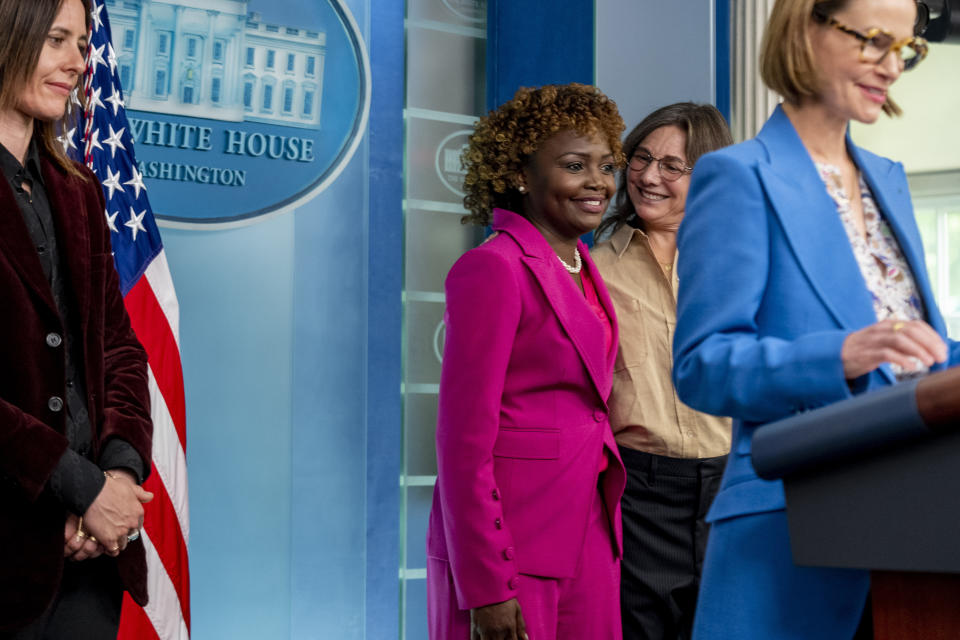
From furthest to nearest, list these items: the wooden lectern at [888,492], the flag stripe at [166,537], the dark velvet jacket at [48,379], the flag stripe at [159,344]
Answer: the flag stripe at [159,344] < the flag stripe at [166,537] < the dark velvet jacket at [48,379] < the wooden lectern at [888,492]

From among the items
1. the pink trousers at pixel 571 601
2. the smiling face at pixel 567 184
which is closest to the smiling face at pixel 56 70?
the smiling face at pixel 567 184

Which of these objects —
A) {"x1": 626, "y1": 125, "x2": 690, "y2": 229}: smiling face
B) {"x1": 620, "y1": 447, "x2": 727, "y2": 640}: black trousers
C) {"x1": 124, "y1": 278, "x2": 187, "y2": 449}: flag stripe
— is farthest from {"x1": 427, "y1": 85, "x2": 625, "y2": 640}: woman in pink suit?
{"x1": 124, "y1": 278, "x2": 187, "y2": 449}: flag stripe

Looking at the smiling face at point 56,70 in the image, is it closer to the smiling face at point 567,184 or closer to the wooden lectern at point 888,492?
the smiling face at point 567,184

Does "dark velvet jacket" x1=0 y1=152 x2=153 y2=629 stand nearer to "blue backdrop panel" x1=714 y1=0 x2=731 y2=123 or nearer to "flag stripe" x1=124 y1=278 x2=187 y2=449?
"flag stripe" x1=124 y1=278 x2=187 y2=449

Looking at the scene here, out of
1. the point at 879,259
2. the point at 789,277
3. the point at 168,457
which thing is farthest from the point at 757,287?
the point at 168,457

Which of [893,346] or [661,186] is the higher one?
[661,186]

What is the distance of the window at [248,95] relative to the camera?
335 centimetres

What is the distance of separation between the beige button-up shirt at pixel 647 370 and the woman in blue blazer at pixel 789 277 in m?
1.12

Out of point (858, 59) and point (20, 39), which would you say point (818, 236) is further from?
point (20, 39)

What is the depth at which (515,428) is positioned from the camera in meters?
2.16

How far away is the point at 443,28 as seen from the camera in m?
3.79

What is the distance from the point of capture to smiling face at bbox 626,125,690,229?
8.66 feet

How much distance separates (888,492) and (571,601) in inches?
55.8

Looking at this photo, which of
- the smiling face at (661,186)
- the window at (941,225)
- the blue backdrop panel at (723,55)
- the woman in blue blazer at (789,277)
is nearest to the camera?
the woman in blue blazer at (789,277)
